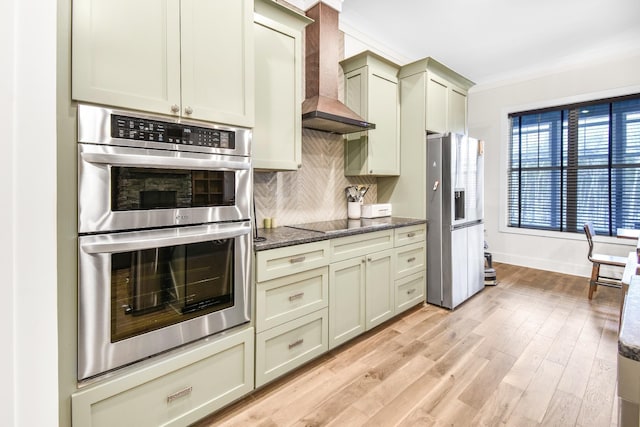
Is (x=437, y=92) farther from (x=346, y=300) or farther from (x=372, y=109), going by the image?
(x=346, y=300)

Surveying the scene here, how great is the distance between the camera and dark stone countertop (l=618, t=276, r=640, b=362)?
565 mm

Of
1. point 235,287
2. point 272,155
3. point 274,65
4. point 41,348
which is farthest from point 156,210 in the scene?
point 274,65

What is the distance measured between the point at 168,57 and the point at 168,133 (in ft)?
1.17

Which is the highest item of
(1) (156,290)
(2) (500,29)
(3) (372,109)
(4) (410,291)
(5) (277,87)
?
(2) (500,29)

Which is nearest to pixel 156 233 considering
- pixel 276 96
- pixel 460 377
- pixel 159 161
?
pixel 159 161

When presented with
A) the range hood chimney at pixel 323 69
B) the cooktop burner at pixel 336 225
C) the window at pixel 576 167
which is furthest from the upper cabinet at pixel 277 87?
the window at pixel 576 167

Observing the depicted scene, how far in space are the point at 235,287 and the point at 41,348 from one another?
99 centimetres

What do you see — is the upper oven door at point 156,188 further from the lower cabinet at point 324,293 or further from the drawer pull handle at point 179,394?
the drawer pull handle at point 179,394

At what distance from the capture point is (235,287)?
1725 millimetres

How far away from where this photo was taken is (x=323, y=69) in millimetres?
2680

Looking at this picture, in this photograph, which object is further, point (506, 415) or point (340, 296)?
point (340, 296)

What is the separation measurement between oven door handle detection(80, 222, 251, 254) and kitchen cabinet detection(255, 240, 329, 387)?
267 mm

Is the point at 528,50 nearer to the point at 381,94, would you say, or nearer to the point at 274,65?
the point at 381,94

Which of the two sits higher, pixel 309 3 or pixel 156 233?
pixel 309 3
